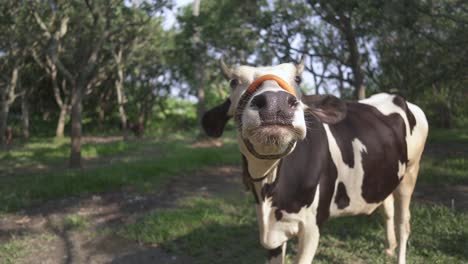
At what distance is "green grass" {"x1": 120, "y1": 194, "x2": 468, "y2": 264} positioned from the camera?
14.0 feet

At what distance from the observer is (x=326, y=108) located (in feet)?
9.20

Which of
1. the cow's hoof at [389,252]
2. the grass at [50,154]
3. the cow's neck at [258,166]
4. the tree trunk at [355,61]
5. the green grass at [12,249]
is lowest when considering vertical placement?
the green grass at [12,249]

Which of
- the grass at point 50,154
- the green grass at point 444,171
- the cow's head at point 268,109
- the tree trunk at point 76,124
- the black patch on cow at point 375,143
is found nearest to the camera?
the cow's head at point 268,109

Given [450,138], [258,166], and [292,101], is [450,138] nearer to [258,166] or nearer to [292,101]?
[258,166]

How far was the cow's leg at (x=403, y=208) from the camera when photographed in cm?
389

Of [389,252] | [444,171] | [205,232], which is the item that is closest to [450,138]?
[444,171]

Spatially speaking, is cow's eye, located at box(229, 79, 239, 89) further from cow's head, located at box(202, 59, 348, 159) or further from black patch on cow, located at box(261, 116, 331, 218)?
black patch on cow, located at box(261, 116, 331, 218)

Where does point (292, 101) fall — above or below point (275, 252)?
above

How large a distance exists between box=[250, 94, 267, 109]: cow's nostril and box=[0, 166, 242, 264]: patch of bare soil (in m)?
2.85

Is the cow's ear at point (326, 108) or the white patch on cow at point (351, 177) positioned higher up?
the cow's ear at point (326, 108)

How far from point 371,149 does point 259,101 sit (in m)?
1.83

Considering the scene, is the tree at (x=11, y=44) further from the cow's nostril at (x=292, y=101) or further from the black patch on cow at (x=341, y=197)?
the cow's nostril at (x=292, y=101)

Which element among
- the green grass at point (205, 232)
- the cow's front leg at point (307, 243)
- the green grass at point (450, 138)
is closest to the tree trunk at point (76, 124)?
the green grass at point (205, 232)

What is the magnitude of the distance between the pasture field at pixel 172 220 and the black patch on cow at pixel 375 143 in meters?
1.17
